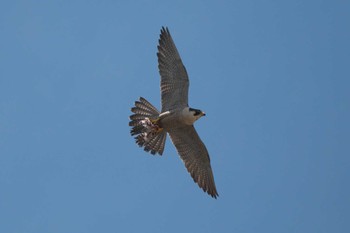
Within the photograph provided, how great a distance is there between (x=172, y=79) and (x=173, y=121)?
2.83 feet

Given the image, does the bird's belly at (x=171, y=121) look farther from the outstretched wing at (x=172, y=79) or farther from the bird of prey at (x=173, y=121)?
the outstretched wing at (x=172, y=79)

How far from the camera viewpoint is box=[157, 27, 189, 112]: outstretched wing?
1340 centimetres

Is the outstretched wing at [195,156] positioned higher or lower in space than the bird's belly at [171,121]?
lower

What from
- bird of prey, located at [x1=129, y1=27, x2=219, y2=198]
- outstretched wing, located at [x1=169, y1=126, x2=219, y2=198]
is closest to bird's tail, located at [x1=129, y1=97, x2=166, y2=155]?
bird of prey, located at [x1=129, y1=27, x2=219, y2=198]

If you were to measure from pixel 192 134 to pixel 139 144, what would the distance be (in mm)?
1093

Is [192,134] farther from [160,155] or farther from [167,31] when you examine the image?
[167,31]

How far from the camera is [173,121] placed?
43.4 ft

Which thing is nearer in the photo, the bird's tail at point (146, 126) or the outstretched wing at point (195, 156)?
the bird's tail at point (146, 126)

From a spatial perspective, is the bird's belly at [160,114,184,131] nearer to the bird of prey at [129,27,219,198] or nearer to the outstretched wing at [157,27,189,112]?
the bird of prey at [129,27,219,198]

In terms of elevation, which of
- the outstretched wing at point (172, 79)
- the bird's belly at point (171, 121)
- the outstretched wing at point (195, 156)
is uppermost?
the outstretched wing at point (172, 79)

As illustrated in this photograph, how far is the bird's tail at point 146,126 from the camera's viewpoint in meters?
13.1

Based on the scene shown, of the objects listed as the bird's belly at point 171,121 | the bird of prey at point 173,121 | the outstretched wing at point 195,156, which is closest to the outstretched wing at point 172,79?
the bird of prey at point 173,121

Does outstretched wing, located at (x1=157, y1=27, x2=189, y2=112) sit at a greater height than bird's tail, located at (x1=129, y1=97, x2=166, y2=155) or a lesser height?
greater

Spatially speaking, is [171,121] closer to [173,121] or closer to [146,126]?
[173,121]
